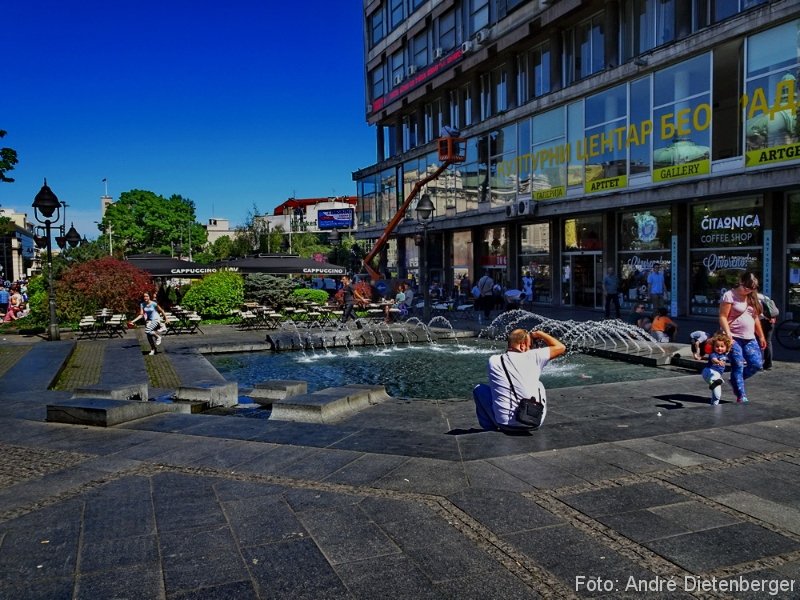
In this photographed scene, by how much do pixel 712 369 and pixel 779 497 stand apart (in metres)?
3.45

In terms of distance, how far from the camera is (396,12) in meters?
38.9

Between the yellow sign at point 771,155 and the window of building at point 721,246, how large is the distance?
6.13 ft

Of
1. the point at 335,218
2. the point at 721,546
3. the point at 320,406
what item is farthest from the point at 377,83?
the point at 335,218

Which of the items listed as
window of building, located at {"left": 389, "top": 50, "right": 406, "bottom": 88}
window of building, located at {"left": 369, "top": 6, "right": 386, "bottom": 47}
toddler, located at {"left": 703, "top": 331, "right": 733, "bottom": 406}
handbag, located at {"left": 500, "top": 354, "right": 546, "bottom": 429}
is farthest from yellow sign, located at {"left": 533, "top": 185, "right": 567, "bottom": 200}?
window of building, located at {"left": 369, "top": 6, "right": 386, "bottom": 47}

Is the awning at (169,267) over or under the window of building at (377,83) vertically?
under

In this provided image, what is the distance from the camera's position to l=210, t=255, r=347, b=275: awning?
2534 centimetres

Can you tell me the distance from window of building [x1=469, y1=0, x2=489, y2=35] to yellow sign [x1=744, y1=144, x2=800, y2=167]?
52.2ft

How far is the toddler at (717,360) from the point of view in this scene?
25.6ft

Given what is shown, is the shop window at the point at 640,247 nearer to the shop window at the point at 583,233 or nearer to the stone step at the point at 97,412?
the shop window at the point at 583,233

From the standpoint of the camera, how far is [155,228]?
80.7m

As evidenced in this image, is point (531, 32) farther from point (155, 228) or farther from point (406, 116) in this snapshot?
point (155, 228)

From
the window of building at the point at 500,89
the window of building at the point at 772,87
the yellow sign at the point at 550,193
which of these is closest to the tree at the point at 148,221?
the window of building at the point at 500,89

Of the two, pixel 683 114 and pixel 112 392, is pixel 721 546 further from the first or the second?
pixel 683 114

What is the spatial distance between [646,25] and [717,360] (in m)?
16.8
